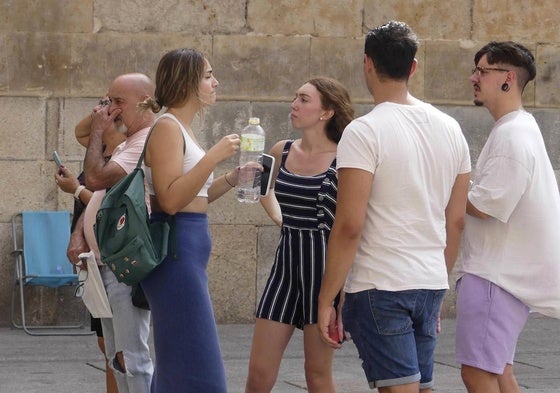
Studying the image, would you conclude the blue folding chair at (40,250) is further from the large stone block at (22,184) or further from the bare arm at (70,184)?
the bare arm at (70,184)

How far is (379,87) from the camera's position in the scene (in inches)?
177

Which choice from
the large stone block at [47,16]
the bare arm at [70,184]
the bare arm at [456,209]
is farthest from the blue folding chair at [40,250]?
the bare arm at [456,209]

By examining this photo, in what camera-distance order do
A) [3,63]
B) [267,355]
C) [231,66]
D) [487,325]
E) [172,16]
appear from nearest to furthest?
[487,325]
[267,355]
[3,63]
[172,16]
[231,66]

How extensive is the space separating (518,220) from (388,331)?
958mm

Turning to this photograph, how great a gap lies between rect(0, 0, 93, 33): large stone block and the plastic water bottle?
4133mm

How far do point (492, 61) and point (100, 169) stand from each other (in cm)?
175

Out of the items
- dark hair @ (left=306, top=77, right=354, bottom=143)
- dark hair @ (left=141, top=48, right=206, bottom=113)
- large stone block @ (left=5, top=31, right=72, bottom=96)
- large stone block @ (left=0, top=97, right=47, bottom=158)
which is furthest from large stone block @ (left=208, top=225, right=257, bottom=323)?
dark hair @ (left=141, top=48, right=206, bottom=113)

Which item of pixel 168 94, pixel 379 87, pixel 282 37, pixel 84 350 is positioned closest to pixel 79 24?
pixel 282 37

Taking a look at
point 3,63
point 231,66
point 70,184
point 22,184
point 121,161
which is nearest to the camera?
point 121,161

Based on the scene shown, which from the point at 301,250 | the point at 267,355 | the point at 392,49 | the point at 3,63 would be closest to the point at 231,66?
the point at 3,63

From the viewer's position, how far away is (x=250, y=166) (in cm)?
520

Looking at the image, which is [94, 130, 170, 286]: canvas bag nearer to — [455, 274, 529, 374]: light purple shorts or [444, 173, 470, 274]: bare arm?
[444, 173, 470, 274]: bare arm

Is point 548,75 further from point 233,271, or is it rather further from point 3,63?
point 3,63

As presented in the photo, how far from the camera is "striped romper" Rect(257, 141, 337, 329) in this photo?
221 inches
